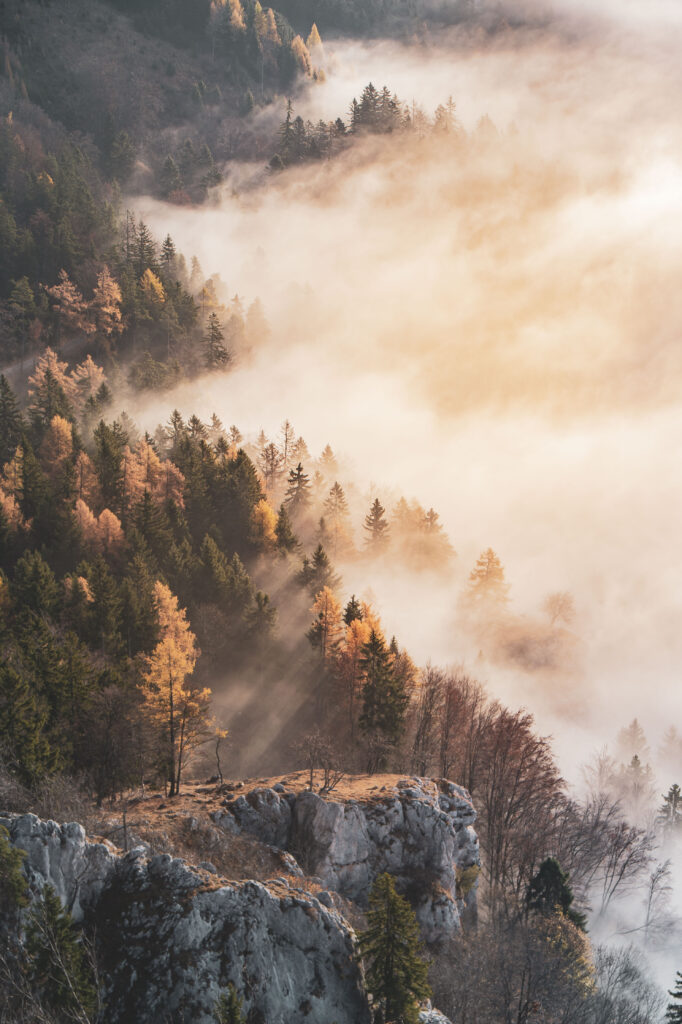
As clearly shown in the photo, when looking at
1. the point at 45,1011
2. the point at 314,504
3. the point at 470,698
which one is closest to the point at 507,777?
the point at 470,698

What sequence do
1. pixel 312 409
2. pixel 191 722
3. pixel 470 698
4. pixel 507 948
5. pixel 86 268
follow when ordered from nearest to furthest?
1. pixel 507 948
2. pixel 191 722
3. pixel 470 698
4. pixel 86 268
5. pixel 312 409

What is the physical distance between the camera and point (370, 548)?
360 ft

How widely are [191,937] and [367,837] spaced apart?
54.1 feet

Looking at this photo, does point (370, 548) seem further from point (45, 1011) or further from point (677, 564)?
point (677, 564)

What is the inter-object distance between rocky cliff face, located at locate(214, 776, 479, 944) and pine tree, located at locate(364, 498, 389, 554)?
70.3 meters

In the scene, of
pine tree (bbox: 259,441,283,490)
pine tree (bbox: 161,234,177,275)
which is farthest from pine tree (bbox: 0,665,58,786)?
pine tree (bbox: 161,234,177,275)

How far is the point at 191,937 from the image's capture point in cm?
2252

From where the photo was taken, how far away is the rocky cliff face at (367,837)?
114 feet

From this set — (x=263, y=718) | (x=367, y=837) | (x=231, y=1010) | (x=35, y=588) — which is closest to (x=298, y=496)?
(x=263, y=718)

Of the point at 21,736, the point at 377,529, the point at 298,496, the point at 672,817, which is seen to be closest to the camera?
the point at 21,736

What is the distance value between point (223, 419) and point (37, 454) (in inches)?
2294

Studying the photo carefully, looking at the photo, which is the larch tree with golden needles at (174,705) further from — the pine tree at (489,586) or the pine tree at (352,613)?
the pine tree at (489,586)

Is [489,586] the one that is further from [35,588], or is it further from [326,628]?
[35,588]

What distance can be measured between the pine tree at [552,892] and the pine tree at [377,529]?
2744 inches
